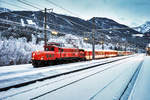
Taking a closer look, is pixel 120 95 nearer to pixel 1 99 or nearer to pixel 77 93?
pixel 77 93

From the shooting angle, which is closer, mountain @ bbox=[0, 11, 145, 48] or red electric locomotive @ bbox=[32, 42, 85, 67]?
red electric locomotive @ bbox=[32, 42, 85, 67]

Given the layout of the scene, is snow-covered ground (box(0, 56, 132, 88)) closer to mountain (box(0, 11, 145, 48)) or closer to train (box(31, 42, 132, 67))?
train (box(31, 42, 132, 67))

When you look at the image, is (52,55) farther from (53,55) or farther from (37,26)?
(37,26)

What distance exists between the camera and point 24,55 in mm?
35312

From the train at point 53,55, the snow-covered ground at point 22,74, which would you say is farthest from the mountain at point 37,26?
the snow-covered ground at point 22,74

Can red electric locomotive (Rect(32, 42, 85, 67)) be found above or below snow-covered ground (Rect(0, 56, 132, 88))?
above

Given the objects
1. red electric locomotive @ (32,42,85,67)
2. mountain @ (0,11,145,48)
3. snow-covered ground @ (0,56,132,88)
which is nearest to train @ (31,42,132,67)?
red electric locomotive @ (32,42,85,67)

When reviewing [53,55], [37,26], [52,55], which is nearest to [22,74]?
[52,55]

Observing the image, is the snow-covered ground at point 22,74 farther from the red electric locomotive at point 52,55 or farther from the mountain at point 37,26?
the mountain at point 37,26

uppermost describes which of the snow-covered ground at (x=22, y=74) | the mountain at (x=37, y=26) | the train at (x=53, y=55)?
the mountain at (x=37, y=26)

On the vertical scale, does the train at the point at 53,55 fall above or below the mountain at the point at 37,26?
below

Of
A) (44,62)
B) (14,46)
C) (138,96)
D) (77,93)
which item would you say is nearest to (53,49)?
(44,62)

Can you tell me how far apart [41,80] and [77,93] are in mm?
3558

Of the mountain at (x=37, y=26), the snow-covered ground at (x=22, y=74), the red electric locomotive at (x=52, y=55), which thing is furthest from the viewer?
the mountain at (x=37, y=26)
